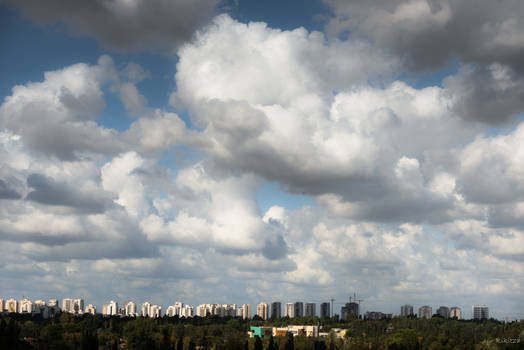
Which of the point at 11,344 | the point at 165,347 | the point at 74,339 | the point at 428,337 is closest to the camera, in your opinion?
the point at 11,344

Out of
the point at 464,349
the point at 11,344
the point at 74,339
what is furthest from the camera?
the point at 74,339

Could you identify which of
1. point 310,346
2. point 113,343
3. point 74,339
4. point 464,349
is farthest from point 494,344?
point 74,339

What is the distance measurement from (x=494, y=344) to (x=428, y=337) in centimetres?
2578

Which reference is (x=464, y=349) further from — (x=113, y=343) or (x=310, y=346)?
(x=113, y=343)

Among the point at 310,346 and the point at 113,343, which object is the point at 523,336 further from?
the point at 113,343

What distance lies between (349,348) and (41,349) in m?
84.6

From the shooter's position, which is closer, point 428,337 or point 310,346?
point 310,346

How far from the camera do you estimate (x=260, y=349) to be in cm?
14350

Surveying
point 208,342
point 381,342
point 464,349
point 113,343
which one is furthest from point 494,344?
point 113,343

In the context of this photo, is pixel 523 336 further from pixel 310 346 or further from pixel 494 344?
pixel 310 346

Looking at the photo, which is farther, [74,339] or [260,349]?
[74,339]

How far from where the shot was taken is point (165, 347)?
150 meters

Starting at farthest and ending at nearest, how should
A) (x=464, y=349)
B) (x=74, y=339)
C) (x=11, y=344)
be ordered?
1. (x=74, y=339)
2. (x=464, y=349)
3. (x=11, y=344)

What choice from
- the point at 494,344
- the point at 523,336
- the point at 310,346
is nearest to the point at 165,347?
the point at 310,346
